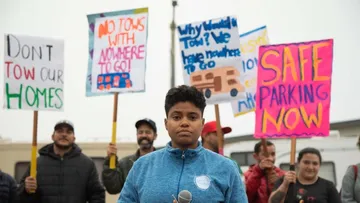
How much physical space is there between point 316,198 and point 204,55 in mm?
2457

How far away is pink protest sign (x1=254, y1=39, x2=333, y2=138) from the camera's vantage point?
21.3 feet

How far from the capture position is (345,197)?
21.9 ft

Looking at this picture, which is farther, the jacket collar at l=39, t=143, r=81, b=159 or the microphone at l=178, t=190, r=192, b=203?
the jacket collar at l=39, t=143, r=81, b=159

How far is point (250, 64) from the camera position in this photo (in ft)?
29.3

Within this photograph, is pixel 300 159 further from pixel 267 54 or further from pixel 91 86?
pixel 91 86

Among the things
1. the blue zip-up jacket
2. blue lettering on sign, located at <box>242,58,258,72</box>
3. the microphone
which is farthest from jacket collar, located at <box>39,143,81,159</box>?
the microphone

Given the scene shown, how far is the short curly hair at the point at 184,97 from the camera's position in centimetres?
322

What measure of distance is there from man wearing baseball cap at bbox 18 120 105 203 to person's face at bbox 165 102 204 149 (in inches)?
149

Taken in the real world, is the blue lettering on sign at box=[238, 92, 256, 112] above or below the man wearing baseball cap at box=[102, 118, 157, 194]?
above

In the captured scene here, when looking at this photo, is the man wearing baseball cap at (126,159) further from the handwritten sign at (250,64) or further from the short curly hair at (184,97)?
the short curly hair at (184,97)

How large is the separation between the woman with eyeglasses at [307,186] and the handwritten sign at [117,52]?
239 cm

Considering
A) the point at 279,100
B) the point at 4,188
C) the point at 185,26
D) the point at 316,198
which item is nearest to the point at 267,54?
the point at 279,100

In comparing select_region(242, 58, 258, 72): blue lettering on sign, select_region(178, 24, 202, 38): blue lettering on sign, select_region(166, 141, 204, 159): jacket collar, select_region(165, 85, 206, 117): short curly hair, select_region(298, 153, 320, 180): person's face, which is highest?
select_region(178, 24, 202, 38): blue lettering on sign

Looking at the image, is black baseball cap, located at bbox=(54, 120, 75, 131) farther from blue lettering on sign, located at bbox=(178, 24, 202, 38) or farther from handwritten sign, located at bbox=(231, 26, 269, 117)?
handwritten sign, located at bbox=(231, 26, 269, 117)
